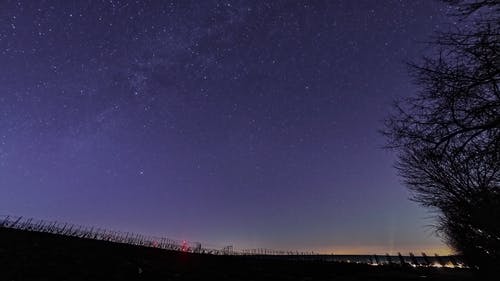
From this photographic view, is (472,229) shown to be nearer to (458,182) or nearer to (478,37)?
(458,182)

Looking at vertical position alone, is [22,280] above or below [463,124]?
below

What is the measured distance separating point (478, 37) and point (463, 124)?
1.77 metres

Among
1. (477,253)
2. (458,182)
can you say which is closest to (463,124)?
(458,182)

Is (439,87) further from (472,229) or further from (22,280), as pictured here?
(22,280)

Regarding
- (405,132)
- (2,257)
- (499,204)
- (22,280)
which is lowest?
(22,280)

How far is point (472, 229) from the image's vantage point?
→ 12.6 m

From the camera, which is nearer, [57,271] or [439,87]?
[439,87]

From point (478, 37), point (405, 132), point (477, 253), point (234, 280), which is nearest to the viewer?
point (478, 37)

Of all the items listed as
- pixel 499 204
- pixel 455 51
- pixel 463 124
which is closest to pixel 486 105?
pixel 463 124

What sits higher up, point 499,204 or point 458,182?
point 458,182

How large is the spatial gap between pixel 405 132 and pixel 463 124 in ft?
4.00

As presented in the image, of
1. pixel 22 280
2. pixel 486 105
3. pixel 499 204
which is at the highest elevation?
pixel 486 105

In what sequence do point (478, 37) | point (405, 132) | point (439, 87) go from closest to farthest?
point (478, 37), point (439, 87), point (405, 132)

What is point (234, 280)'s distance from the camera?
44.0 ft
